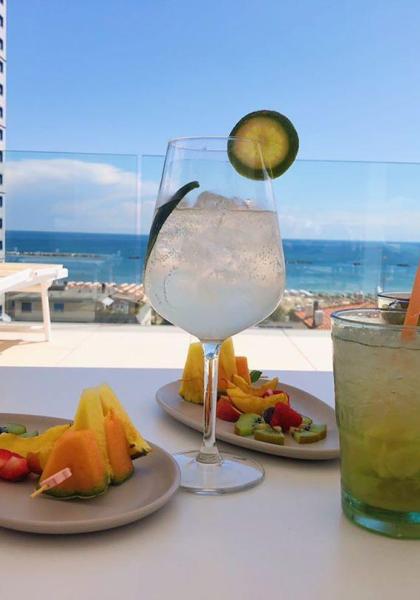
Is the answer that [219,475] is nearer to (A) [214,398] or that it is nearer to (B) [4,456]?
(A) [214,398]

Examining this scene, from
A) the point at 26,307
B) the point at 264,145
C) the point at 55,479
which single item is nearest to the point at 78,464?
the point at 55,479

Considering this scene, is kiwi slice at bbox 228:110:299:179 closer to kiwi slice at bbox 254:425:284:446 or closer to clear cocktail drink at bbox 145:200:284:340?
clear cocktail drink at bbox 145:200:284:340

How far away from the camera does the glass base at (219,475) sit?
2.00 ft

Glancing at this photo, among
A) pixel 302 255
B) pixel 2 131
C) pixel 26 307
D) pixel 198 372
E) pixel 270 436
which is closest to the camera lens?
pixel 270 436

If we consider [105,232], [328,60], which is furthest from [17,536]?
[328,60]

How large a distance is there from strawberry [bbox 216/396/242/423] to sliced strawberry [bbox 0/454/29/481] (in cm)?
28

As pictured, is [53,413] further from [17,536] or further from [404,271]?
[404,271]

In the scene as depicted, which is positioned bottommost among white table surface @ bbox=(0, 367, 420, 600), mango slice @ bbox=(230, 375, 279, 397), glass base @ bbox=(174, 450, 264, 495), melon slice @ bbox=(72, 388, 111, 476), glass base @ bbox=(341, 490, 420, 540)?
white table surface @ bbox=(0, 367, 420, 600)

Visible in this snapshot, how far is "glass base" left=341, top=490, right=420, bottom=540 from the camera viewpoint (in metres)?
0.52

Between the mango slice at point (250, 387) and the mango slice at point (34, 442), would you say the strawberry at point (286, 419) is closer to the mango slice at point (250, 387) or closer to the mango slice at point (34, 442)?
the mango slice at point (250, 387)

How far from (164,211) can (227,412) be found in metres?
0.26

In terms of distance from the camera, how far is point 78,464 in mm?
527

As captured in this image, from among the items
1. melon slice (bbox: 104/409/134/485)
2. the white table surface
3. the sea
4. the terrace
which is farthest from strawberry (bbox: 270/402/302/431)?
the sea

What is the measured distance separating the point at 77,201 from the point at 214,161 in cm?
494
